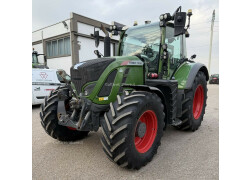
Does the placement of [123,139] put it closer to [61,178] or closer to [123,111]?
[123,111]

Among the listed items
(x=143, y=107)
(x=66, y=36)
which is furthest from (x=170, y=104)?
(x=66, y=36)

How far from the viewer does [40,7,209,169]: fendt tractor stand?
2.40 meters

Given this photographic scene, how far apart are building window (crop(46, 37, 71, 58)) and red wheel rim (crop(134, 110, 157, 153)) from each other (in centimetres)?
1246

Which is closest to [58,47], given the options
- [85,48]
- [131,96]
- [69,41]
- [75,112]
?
[69,41]

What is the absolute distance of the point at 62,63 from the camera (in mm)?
14891

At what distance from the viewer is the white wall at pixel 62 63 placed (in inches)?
561

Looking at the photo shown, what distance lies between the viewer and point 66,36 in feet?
45.7

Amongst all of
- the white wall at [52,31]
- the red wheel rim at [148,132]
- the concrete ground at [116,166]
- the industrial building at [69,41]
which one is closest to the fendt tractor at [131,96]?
the red wheel rim at [148,132]

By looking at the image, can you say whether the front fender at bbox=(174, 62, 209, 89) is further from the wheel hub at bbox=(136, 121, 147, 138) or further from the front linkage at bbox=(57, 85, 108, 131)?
the front linkage at bbox=(57, 85, 108, 131)

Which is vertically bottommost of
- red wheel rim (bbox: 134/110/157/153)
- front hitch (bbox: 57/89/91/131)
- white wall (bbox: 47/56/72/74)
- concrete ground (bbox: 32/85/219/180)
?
concrete ground (bbox: 32/85/219/180)

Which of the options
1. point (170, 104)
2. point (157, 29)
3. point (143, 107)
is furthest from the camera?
point (157, 29)

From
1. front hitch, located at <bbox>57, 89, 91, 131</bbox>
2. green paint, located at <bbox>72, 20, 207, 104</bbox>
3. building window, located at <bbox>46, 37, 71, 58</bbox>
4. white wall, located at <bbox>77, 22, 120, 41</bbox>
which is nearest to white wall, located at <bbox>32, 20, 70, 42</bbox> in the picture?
building window, located at <bbox>46, 37, 71, 58</bbox>

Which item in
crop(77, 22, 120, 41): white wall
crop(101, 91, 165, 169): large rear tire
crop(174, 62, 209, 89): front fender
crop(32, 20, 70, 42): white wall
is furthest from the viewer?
crop(32, 20, 70, 42): white wall

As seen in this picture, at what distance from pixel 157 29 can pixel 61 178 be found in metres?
3.09
